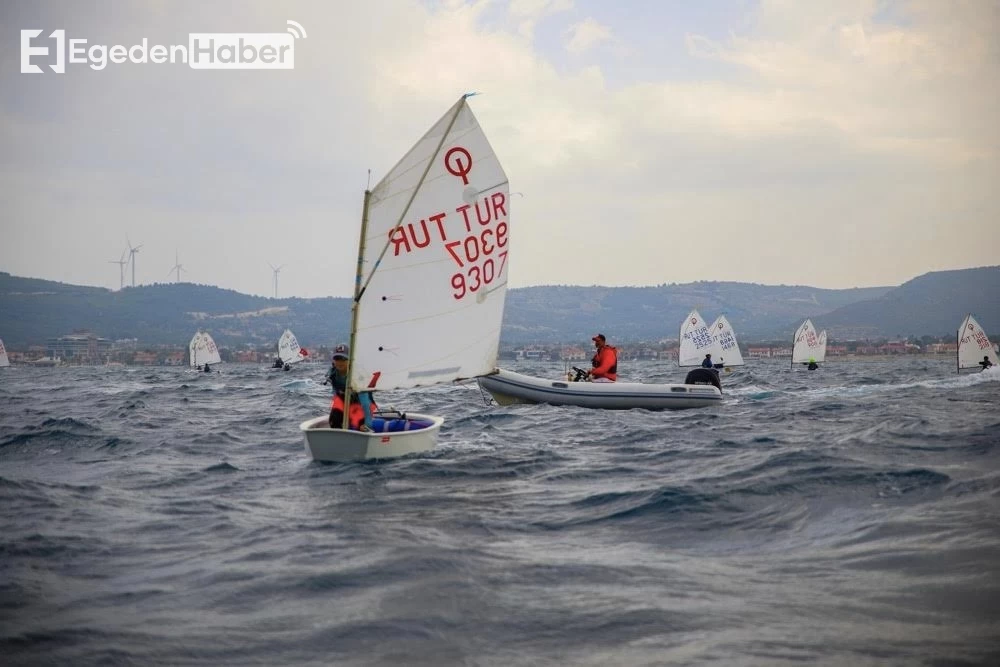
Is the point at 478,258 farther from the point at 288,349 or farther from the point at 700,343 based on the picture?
the point at 288,349

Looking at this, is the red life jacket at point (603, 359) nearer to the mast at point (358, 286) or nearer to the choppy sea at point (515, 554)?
the choppy sea at point (515, 554)

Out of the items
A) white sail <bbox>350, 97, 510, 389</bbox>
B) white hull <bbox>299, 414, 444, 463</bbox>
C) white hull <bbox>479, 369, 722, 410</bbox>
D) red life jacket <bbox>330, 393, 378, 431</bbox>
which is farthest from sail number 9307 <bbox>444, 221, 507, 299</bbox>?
white hull <bbox>479, 369, 722, 410</bbox>

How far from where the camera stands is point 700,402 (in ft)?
81.5

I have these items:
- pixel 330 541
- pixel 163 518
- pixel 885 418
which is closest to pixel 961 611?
pixel 330 541

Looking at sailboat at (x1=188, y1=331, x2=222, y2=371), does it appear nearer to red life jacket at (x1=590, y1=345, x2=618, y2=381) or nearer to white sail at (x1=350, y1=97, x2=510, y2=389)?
red life jacket at (x1=590, y1=345, x2=618, y2=381)

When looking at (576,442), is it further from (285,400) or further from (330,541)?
(285,400)

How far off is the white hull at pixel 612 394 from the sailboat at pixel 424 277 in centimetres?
803

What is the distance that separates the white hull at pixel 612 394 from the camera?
2409 cm

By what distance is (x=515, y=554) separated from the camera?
8.55 meters

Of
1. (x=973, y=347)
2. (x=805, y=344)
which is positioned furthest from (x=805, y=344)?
(x=973, y=347)

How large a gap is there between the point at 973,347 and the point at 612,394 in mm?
41775

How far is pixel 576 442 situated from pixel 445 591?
10.2 metres

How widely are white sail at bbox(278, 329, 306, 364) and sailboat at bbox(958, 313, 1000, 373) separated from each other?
194 feet

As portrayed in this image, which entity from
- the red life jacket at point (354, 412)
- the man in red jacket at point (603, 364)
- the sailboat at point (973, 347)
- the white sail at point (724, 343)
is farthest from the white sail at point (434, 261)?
the sailboat at point (973, 347)
